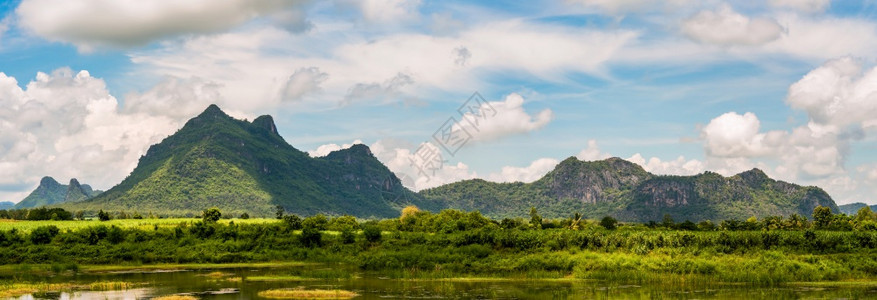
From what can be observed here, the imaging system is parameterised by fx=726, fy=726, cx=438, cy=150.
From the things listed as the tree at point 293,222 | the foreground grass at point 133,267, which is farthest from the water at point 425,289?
the tree at point 293,222

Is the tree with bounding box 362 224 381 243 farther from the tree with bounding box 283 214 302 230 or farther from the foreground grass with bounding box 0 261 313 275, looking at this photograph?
the tree with bounding box 283 214 302 230

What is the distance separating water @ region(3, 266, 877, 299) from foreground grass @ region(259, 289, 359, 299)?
2.39 feet

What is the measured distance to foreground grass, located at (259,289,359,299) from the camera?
36.0 m

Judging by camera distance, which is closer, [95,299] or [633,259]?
[95,299]

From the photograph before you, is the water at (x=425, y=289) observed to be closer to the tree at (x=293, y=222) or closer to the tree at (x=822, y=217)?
the tree at (x=293, y=222)

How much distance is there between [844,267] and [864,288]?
829cm

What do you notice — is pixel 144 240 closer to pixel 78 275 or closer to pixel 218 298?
pixel 78 275

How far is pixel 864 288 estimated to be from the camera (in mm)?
39812

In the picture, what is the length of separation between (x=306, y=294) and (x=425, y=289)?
6618 millimetres

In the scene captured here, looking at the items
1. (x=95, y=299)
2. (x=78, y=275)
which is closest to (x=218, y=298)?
(x=95, y=299)

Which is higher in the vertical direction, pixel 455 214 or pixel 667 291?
pixel 455 214

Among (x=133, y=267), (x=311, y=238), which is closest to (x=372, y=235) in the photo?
(x=311, y=238)

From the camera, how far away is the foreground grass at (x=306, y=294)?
118 ft

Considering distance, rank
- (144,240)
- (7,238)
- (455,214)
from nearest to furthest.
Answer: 1. (7,238)
2. (144,240)
3. (455,214)
